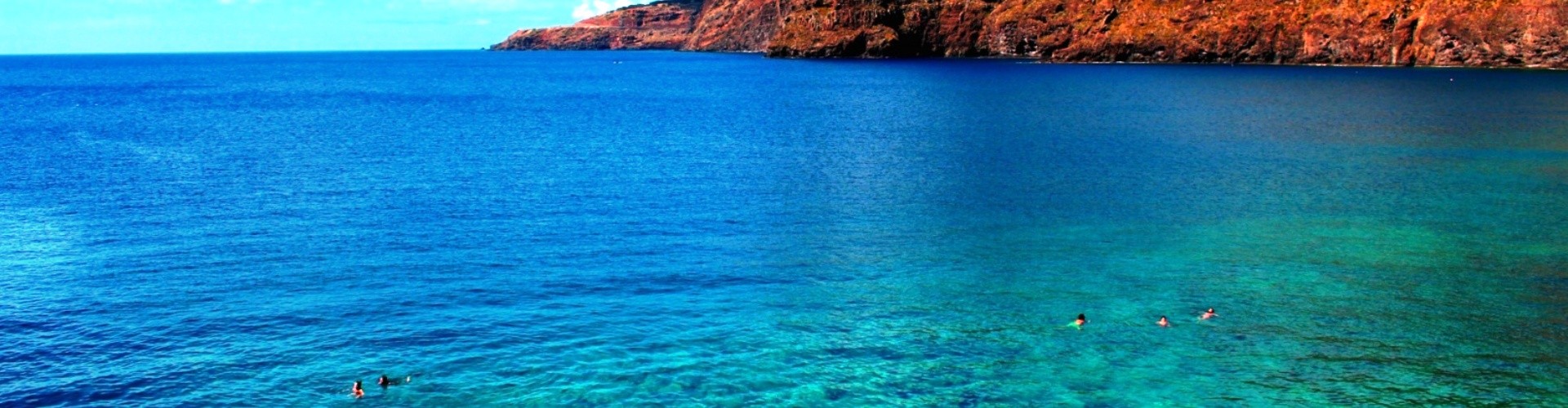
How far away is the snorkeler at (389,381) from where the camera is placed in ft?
118

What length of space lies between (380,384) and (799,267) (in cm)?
1988

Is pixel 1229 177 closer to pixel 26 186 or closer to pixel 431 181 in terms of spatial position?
pixel 431 181

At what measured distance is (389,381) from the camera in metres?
36.4

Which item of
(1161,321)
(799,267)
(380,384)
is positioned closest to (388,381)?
(380,384)

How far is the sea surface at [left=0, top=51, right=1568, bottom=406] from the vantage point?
1460 inches

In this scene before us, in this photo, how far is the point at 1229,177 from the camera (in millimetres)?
73562

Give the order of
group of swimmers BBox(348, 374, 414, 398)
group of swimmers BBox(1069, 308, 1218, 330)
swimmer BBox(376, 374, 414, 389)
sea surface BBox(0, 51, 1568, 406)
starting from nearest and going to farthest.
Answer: group of swimmers BBox(348, 374, 414, 398) < swimmer BBox(376, 374, 414, 389) < sea surface BBox(0, 51, 1568, 406) < group of swimmers BBox(1069, 308, 1218, 330)

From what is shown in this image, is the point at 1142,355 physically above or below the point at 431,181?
below

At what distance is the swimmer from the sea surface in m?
0.43

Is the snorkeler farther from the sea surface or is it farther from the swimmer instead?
the sea surface

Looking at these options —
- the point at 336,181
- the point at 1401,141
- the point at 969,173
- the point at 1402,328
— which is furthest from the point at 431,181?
the point at 1401,141

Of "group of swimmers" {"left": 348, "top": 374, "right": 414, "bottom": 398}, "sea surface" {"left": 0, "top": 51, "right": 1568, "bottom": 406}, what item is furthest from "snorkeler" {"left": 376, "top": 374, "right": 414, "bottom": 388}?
"sea surface" {"left": 0, "top": 51, "right": 1568, "bottom": 406}

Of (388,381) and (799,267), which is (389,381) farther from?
(799,267)

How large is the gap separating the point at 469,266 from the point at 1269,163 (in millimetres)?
54880
